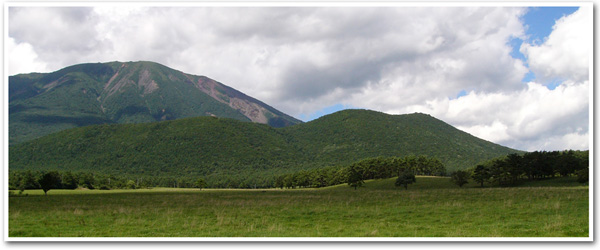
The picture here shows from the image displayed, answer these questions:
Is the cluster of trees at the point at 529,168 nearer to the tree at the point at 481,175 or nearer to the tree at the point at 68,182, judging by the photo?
the tree at the point at 481,175

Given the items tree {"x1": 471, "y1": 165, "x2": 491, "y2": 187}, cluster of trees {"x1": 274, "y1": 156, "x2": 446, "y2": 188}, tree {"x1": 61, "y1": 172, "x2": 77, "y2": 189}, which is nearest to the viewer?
tree {"x1": 471, "y1": 165, "x2": 491, "y2": 187}

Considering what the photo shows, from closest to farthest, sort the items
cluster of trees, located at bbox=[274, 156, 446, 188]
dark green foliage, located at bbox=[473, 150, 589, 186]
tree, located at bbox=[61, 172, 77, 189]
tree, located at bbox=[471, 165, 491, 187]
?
dark green foliage, located at bbox=[473, 150, 589, 186] < tree, located at bbox=[471, 165, 491, 187] < tree, located at bbox=[61, 172, 77, 189] < cluster of trees, located at bbox=[274, 156, 446, 188]

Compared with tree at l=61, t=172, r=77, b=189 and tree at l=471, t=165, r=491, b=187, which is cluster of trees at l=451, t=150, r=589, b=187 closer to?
tree at l=471, t=165, r=491, b=187

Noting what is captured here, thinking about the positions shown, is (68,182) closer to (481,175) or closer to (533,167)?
(481,175)

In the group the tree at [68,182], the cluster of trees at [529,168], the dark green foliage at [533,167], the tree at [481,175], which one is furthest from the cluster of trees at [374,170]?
the tree at [68,182]

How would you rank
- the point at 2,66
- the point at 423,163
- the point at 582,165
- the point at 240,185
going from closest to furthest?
the point at 2,66 < the point at 582,165 < the point at 423,163 < the point at 240,185

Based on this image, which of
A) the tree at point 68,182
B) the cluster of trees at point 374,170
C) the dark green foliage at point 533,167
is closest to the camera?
the dark green foliage at point 533,167

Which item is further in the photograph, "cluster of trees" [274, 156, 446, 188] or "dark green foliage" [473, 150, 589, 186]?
"cluster of trees" [274, 156, 446, 188]

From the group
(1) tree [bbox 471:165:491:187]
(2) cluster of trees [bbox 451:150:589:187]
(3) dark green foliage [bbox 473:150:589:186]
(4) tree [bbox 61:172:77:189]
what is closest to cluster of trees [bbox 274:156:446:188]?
(1) tree [bbox 471:165:491:187]

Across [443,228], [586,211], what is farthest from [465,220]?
[586,211]

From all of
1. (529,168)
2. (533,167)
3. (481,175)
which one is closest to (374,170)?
(481,175)

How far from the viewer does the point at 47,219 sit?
856 inches
